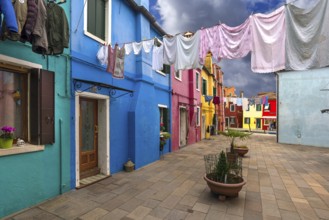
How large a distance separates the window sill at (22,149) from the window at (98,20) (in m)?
3.11

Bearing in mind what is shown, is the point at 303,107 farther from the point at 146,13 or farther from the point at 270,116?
the point at 270,116

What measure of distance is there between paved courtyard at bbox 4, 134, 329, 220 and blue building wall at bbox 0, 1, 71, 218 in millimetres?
249

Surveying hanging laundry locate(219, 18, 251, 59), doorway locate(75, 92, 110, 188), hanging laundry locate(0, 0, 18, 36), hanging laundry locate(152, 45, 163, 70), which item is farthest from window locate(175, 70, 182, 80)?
hanging laundry locate(0, 0, 18, 36)

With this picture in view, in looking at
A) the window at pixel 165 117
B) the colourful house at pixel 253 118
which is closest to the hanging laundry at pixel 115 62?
the window at pixel 165 117

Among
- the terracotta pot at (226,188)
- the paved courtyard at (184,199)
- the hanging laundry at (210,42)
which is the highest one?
the hanging laundry at (210,42)

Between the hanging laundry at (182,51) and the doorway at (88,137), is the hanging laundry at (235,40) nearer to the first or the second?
the hanging laundry at (182,51)

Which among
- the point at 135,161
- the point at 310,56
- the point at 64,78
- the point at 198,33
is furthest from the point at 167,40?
the point at 135,161

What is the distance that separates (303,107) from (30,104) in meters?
16.3

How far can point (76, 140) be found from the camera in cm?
488

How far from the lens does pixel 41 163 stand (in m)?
4.04

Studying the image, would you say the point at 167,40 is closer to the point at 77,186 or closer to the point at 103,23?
the point at 103,23

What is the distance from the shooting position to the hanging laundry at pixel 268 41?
13.3 feet

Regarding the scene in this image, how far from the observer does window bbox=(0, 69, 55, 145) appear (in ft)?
12.7

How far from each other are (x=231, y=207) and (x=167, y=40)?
4574 millimetres
